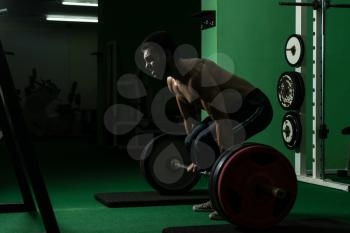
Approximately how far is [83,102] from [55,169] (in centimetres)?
671

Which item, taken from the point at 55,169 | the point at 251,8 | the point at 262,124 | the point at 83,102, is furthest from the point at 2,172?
the point at 83,102

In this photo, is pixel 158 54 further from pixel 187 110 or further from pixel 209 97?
pixel 187 110

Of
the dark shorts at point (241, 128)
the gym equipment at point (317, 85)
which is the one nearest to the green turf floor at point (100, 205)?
the gym equipment at point (317, 85)

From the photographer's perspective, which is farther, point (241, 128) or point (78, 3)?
point (78, 3)

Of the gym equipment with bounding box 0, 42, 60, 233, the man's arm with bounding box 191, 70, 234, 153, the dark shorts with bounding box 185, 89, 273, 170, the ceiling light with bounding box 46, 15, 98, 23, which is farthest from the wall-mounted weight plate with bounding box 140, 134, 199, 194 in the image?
the ceiling light with bounding box 46, 15, 98, 23

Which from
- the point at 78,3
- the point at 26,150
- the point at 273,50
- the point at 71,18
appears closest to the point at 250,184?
the point at 26,150

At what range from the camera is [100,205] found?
132 inches

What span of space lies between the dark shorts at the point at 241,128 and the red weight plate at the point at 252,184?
420mm

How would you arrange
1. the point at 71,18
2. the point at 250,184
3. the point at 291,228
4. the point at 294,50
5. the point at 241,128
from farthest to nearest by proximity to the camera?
1. the point at 71,18
2. the point at 294,50
3. the point at 241,128
4. the point at 291,228
5. the point at 250,184

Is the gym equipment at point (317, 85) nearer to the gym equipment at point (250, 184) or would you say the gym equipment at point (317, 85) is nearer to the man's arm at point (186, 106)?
the man's arm at point (186, 106)

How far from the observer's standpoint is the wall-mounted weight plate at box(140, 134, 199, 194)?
11.6 feet

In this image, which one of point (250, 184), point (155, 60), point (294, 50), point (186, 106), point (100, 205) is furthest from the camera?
point (294, 50)

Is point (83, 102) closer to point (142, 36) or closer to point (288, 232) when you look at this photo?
point (142, 36)

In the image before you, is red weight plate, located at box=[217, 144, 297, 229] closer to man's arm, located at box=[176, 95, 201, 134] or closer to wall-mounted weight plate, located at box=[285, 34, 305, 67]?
Result: man's arm, located at box=[176, 95, 201, 134]
